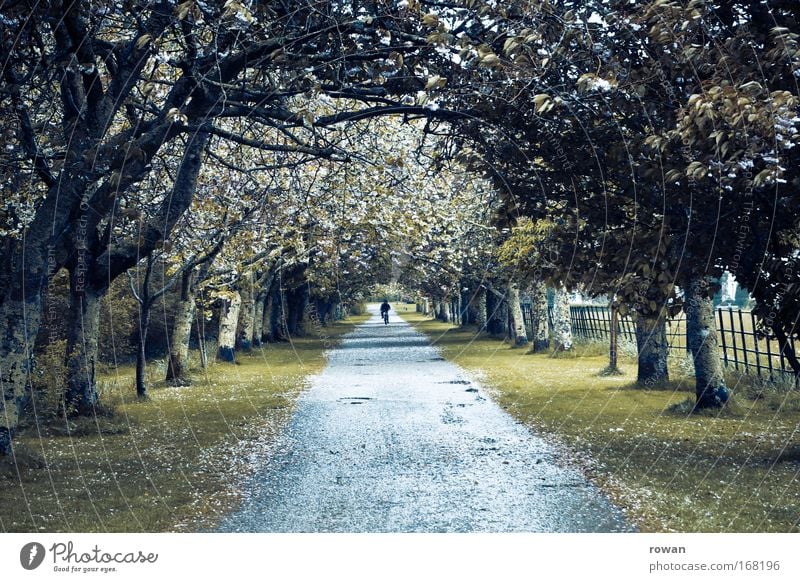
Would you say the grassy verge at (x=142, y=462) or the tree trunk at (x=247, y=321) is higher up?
the tree trunk at (x=247, y=321)

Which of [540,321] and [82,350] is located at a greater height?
[82,350]

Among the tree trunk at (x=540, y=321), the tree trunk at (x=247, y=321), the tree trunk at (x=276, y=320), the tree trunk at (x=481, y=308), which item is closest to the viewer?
the tree trunk at (x=540, y=321)

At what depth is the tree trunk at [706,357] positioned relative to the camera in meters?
21.2

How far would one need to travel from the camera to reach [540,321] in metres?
45.7

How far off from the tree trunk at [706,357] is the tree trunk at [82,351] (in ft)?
40.7

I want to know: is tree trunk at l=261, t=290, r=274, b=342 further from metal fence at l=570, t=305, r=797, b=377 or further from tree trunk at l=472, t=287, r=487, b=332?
metal fence at l=570, t=305, r=797, b=377

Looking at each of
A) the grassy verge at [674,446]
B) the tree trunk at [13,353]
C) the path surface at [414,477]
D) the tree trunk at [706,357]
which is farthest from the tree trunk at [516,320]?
the tree trunk at [13,353]

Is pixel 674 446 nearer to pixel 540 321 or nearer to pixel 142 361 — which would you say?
pixel 142 361

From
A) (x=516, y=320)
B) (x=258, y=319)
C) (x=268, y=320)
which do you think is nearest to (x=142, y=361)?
(x=516, y=320)

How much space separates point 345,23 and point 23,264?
6.05 m

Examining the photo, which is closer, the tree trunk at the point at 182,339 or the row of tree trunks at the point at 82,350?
the row of tree trunks at the point at 82,350

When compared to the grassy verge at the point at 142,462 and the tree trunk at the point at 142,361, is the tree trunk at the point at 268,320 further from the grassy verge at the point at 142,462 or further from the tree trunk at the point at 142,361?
the tree trunk at the point at 142,361

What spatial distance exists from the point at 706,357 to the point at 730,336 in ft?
57.4
